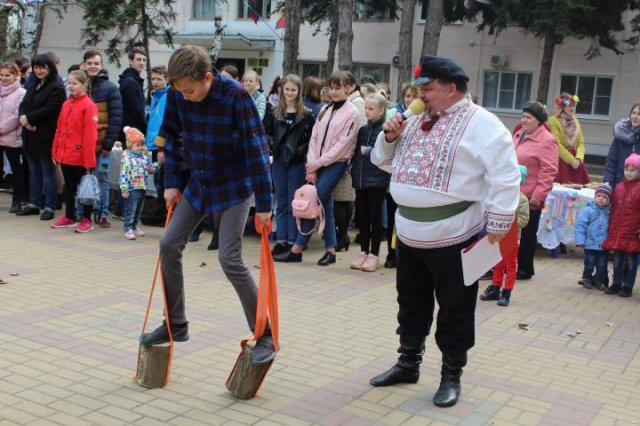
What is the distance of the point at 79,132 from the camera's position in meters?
9.41

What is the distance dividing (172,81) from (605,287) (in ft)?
18.2

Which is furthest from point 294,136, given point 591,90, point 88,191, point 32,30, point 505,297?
point 32,30

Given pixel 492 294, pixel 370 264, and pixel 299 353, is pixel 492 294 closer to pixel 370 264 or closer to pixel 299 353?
pixel 370 264

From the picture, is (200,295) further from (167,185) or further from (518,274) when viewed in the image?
(518,274)

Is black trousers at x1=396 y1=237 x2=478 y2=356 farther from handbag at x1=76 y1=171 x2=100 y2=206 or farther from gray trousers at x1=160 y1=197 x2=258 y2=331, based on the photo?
handbag at x1=76 y1=171 x2=100 y2=206

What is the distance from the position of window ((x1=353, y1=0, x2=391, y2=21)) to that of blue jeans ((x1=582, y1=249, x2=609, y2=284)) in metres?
23.8

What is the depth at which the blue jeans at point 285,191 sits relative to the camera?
867 cm

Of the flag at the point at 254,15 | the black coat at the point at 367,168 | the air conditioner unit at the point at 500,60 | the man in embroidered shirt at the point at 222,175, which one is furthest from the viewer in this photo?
the flag at the point at 254,15

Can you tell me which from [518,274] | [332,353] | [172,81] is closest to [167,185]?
[172,81]

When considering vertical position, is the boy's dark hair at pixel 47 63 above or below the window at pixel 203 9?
below

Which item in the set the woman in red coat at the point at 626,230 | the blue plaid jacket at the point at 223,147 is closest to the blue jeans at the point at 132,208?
the blue plaid jacket at the point at 223,147

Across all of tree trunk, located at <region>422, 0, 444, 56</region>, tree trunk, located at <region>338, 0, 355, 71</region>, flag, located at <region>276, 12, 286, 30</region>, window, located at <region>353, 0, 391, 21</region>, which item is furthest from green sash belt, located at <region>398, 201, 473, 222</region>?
flag, located at <region>276, 12, 286, 30</region>

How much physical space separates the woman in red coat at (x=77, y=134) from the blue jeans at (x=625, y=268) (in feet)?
19.6

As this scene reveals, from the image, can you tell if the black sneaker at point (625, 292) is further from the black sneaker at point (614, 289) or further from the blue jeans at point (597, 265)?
the blue jeans at point (597, 265)
